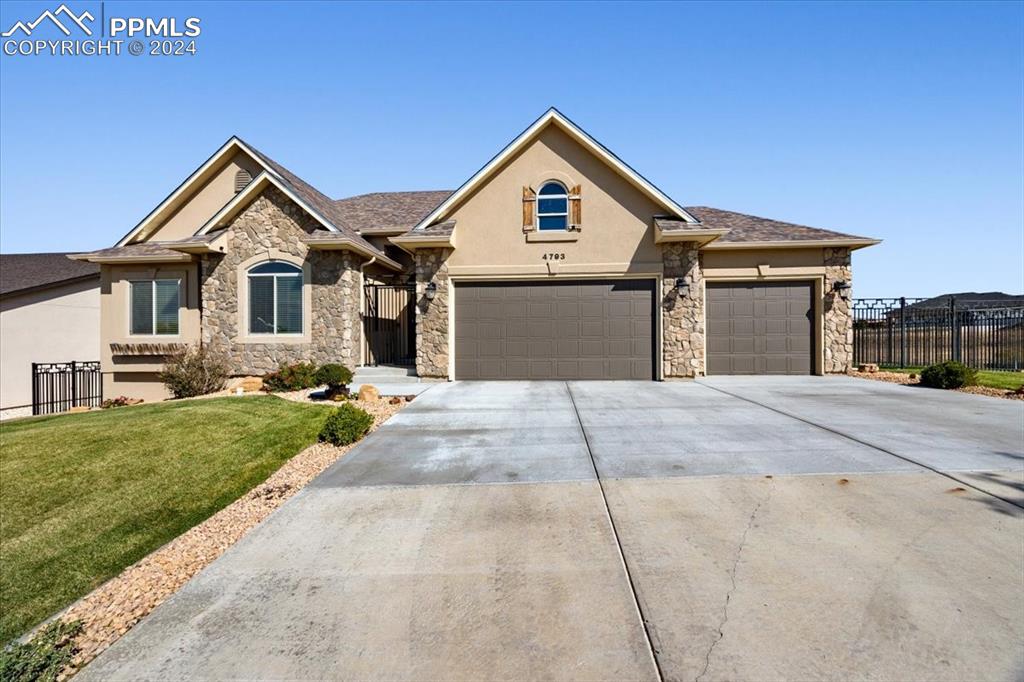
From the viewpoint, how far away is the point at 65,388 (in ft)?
53.8

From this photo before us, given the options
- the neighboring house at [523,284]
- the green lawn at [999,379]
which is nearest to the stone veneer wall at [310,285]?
the neighboring house at [523,284]

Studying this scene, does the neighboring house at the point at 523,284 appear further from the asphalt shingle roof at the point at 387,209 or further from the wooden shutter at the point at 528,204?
the asphalt shingle roof at the point at 387,209

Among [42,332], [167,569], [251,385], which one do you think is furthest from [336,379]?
[42,332]

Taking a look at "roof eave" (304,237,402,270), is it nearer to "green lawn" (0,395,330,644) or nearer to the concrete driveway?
"green lawn" (0,395,330,644)

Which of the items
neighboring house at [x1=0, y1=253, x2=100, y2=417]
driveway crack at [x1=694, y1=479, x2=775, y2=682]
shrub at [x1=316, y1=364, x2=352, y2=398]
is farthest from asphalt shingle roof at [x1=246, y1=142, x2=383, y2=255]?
driveway crack at [x1=694, y1=479, x2=775, y2=682]

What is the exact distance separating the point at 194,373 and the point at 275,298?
9.43 feet

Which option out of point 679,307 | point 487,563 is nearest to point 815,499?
point 487,563

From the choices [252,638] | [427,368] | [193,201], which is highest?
[193,201]

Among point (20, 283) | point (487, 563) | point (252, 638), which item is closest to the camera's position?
point (252, 638)

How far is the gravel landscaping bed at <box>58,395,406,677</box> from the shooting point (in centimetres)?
326

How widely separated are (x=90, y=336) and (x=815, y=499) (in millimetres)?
24601

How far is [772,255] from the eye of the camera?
46.5ft

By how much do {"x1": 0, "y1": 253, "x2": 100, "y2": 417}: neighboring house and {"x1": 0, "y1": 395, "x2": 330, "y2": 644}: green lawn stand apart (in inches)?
478

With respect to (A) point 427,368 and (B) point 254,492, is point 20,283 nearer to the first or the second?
(A) point 427,368
